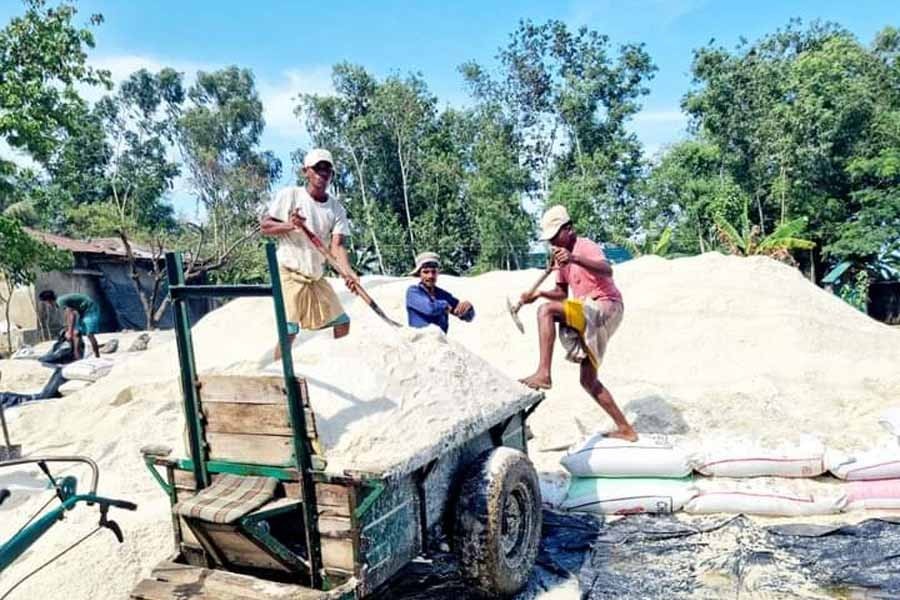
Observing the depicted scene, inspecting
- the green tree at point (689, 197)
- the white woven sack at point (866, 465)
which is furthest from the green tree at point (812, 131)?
the white woven sack at point (866, 465)

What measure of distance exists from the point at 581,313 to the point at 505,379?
0.93 metres

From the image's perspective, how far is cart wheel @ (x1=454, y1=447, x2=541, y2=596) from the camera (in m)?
2.49

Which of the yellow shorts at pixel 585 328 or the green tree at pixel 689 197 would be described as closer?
the yellow shorts at pixel 585 328

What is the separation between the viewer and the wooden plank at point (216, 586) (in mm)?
2093

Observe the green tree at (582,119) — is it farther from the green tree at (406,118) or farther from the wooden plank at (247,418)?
the wooden plank at (247,418)

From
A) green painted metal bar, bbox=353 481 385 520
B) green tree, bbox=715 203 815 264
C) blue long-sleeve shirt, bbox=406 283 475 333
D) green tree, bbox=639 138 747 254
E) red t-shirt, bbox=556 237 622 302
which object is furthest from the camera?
green tree, bbox=639 138 747 254

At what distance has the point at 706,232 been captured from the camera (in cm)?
1739

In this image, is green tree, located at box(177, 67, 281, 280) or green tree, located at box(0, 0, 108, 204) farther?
green tree, located at box(177, 67, 281, 280)

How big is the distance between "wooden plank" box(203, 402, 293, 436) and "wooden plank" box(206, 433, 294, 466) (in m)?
0.02

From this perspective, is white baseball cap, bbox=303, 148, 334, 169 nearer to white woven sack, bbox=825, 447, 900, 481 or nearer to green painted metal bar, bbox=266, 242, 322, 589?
green painted metal bar, bbox=266, 242, 322, 589

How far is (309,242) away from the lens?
395cm

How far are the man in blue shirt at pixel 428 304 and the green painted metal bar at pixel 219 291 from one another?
2.04 metres

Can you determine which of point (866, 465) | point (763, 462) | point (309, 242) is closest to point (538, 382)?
point (763, 462)

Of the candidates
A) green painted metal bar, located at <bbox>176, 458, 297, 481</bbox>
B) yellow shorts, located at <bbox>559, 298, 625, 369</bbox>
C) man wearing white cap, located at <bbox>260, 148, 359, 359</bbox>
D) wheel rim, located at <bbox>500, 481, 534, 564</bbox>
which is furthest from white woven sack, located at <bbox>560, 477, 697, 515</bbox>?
green painted metal bar, located at <bbox>176, 458, 297, 481</bbox>
